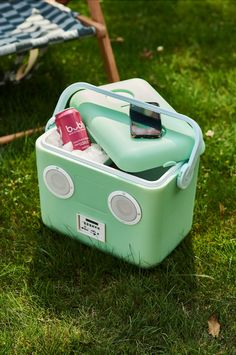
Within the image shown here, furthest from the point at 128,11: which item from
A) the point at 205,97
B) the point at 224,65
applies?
the point at 205,97

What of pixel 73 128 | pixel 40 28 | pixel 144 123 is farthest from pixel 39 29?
pixel 144 123

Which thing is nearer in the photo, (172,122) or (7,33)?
(172,122)

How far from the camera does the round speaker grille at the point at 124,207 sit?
1.94 m

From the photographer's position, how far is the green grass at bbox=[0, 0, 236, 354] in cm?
190

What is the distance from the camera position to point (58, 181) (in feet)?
6.86

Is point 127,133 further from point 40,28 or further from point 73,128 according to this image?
point 40,28

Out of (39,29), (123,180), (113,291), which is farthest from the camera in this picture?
(39,29)

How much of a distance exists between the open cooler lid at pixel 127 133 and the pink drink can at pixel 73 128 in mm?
27

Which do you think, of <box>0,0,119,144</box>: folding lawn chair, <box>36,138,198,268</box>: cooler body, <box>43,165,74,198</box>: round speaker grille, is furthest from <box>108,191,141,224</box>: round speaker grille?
<box>0,0,119,144</box>: folding lawn chair

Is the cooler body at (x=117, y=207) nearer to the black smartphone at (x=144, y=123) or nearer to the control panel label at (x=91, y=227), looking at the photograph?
the control panel label at (x=91, y=227)

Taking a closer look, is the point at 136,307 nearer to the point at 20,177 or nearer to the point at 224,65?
the point at 20,177

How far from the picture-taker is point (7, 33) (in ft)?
9.12

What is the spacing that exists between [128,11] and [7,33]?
1381 millimetres

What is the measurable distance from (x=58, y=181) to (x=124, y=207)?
0.84ft
